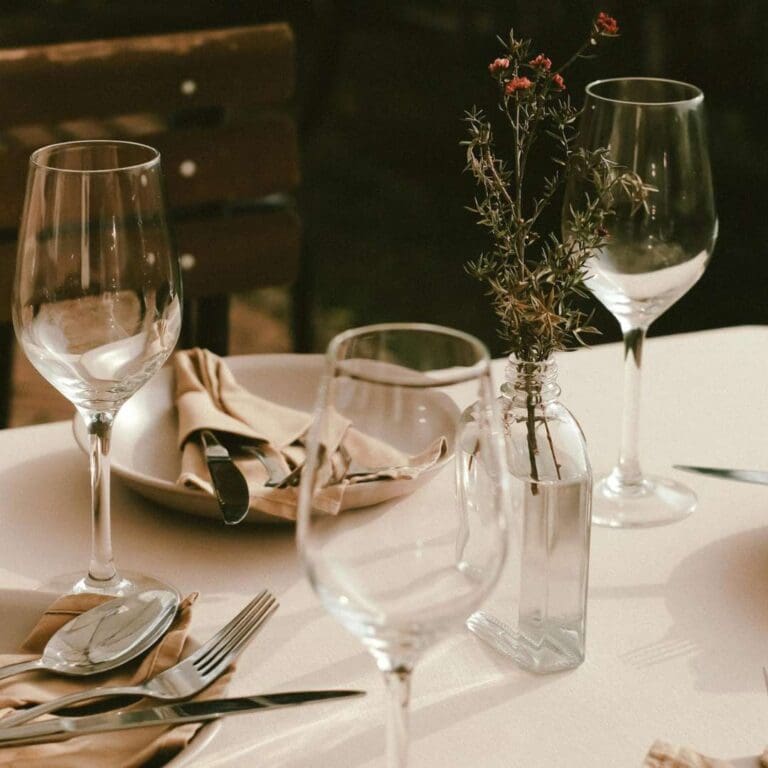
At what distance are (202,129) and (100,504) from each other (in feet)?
4.85

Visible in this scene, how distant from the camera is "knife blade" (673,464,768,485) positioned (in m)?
0.95

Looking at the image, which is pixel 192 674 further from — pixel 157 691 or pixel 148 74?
pixel 148 74

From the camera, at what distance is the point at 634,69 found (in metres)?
3.40

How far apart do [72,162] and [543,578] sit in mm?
374

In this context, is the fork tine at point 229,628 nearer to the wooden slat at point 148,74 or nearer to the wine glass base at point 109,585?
the wine glass base at point 109,585

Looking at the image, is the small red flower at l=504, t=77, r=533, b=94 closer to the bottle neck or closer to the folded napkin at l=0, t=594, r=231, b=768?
the bottle neck

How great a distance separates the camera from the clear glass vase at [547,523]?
28.9 inches

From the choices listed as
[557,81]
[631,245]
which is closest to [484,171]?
[557,81]

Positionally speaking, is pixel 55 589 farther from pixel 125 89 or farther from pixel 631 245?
pixel 125 89

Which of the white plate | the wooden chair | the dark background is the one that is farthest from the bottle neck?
the dark background

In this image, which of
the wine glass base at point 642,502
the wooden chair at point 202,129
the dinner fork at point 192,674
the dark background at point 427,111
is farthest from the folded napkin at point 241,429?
the dark background at point 427,111

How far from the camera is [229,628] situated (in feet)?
2.40

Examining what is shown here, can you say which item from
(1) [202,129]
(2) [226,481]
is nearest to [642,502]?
(2) [226,481]

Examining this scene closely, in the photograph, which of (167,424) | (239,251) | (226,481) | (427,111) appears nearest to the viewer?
(226,481)
